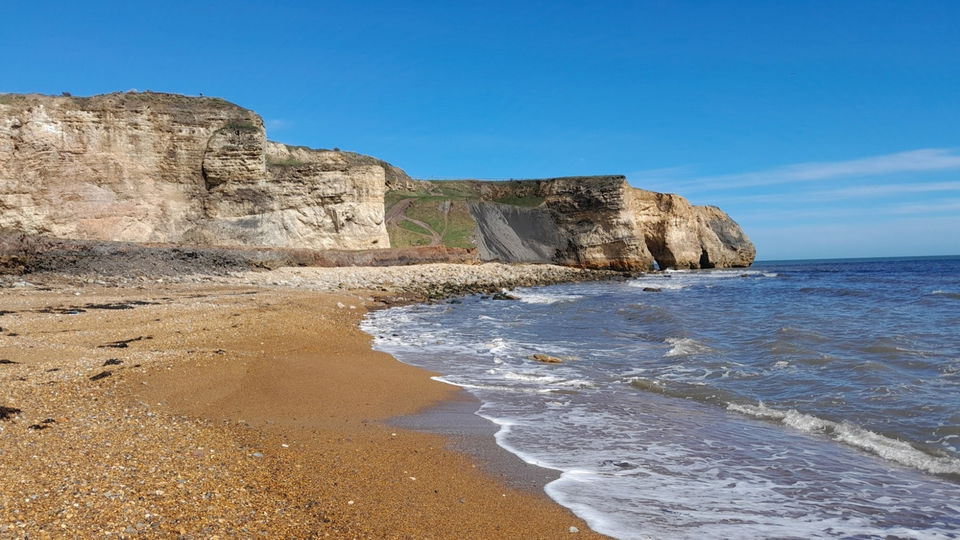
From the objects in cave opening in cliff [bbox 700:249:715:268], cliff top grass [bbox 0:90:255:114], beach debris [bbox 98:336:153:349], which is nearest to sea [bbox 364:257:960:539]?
beach debris [bbox 98:336:153:349]

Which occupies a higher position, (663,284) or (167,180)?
(167,180)

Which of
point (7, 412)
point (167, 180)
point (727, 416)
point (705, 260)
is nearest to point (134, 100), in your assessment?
point (167, 180)

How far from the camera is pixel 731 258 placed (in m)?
62.0

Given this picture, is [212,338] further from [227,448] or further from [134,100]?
[134,100]

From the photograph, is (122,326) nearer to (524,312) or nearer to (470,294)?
(524,312)

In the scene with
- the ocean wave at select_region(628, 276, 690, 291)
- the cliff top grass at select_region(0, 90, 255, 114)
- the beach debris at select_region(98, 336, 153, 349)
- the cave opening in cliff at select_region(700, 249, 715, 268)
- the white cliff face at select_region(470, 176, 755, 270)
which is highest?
the cliff top grass at select_region(0, 90, 255, 114)

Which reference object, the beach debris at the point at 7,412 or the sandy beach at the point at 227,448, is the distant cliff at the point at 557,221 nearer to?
the sandy beach at the point at 227,448

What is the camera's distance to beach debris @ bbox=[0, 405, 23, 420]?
4759mm

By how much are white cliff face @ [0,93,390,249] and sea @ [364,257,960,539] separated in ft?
58.0

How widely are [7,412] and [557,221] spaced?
45905 mm

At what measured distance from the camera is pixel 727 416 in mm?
6934

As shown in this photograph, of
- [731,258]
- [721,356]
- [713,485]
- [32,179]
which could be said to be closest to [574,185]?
[731,258]

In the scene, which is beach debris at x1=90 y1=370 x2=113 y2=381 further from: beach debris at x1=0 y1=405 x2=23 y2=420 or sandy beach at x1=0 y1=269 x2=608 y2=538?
beach debris at x1=0 y1=405 x2=23 y2=420

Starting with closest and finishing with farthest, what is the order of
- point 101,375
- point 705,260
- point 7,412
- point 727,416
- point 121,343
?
point 7,412
point 101,375
point 727,416
point 121,343
point 705,260
